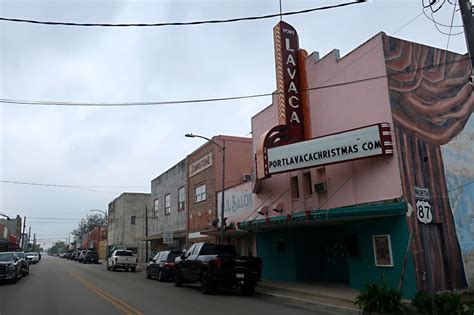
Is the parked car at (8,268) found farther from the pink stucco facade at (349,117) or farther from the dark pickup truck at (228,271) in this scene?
the pink stucco facade at (349,117)

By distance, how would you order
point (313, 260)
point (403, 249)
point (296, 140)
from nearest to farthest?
point (403, 249)
point (296, 140)
point (313, 260)

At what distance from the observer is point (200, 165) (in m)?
32.3

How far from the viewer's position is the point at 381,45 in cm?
1623

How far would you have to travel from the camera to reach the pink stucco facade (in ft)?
51.8

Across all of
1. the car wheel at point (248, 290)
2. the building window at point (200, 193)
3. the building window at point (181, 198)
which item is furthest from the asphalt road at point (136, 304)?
the building window at point (181, 198)

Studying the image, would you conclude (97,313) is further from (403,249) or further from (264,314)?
(403,249)

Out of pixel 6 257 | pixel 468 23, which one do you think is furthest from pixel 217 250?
pixel 468 23

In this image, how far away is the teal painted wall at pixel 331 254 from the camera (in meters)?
14.7

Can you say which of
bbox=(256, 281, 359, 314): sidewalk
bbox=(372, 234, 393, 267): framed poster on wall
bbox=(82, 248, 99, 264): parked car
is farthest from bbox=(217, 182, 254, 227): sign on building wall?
bbox=(82, 248, 99, 264): parked car

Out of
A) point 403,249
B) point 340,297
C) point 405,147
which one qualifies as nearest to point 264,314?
point 340,297

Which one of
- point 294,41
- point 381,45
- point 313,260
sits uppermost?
point 294,41

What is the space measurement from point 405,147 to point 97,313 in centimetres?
1109

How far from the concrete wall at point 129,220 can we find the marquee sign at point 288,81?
41912 mm

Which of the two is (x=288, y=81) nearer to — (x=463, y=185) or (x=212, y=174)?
(x=463, y=185)
